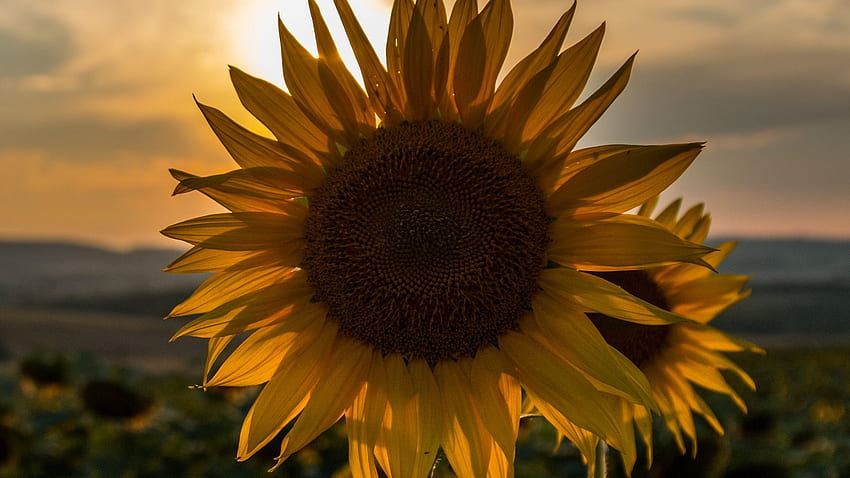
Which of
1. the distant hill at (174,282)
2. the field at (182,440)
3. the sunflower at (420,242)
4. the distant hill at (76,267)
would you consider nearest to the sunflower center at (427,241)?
the sunflower at (420,242)

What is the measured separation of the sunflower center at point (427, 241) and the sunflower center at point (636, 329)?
11.5 inches

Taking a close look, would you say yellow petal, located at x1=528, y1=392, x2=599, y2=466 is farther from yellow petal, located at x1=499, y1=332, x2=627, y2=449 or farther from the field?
the field

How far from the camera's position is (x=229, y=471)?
3926 millimetres

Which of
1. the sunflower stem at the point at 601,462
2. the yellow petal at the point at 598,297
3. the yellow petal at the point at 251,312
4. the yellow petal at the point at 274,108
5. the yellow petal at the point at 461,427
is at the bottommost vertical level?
the sunflower stem at the point at 601,462

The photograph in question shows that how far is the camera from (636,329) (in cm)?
205

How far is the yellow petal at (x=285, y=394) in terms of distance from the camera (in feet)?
5.69

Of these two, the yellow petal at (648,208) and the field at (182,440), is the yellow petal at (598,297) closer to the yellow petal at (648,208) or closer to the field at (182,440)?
the yellow petal at (648,208)

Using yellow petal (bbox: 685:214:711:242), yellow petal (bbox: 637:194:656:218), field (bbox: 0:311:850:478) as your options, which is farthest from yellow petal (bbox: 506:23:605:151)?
field (bbox: 0:311:850:478)

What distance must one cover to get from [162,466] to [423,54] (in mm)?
3587

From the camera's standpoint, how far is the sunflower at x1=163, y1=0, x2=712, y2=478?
→ 1601 millimetres

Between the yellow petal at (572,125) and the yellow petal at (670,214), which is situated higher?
the yellow petal at (572,125)

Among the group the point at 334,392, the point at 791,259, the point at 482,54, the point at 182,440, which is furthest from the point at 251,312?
the point at 791,259

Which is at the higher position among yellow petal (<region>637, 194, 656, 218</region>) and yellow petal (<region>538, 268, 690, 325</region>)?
yellow petal (<region>637, 194, 656, 218</region>)

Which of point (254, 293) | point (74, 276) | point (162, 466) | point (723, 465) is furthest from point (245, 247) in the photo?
point (74, 276)
